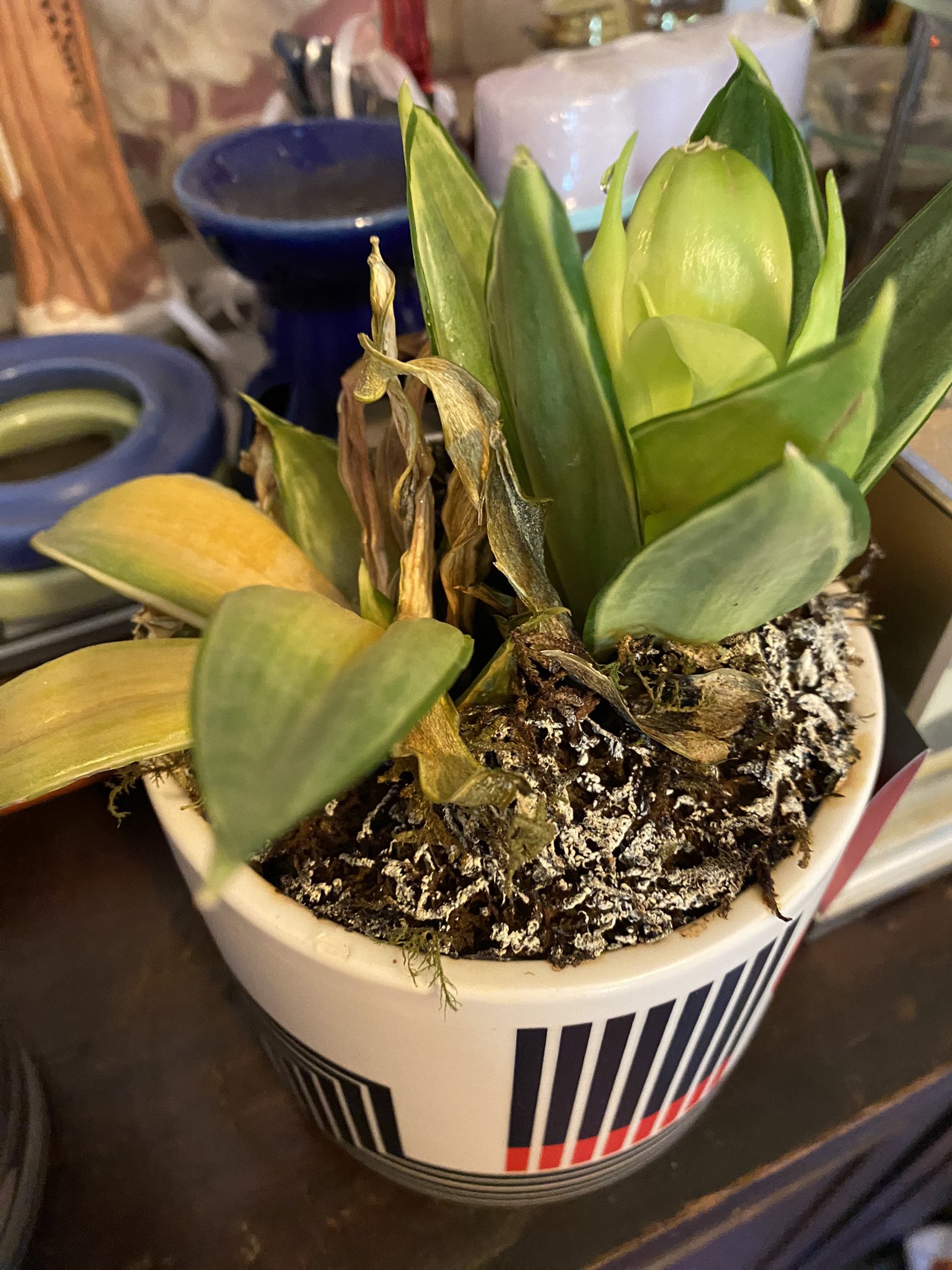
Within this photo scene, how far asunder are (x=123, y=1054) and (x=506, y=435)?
0.30 m

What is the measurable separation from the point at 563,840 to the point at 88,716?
0.12 meters

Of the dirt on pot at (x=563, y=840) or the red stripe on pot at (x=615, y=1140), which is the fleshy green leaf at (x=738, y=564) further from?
the red stripe on pot at (x=615, y=1140)

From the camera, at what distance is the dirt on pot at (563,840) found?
0.22 metres

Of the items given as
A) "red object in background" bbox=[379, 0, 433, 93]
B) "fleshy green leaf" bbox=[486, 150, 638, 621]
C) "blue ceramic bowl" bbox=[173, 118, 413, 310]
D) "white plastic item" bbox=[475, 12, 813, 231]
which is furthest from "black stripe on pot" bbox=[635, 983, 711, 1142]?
"red object in background" bbox=[379, 0, 433, 93]

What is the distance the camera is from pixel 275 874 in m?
0.24

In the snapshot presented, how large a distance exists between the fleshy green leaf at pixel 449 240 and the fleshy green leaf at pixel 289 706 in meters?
0.08

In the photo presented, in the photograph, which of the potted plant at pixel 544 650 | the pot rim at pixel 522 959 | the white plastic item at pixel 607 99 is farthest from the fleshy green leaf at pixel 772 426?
the white plastic item at pixel 607 99

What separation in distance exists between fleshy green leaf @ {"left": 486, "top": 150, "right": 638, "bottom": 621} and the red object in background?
417 mm

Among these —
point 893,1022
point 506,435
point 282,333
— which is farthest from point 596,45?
point 893,1022

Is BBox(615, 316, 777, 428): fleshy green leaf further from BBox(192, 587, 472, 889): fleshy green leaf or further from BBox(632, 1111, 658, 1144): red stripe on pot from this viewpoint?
BBox(632, 1111, 658, 1144): red stripe on pot

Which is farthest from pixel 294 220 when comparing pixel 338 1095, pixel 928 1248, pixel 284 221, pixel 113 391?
pixel 928 1248

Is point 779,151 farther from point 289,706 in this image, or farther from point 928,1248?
point 928,1248

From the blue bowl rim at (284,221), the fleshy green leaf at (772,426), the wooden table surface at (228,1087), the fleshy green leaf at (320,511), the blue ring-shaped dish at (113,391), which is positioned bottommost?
the wooden table surface at (228,1087)

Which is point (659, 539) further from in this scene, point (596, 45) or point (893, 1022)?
point (596, 45)
